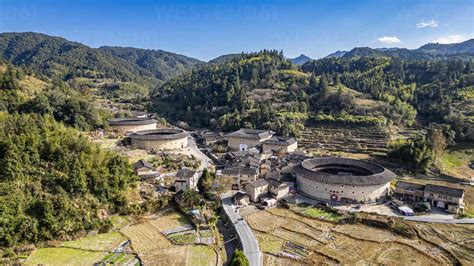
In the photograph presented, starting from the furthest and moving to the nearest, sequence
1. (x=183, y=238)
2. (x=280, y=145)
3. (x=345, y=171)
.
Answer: (x=280, y=145) < (x=345, y=171) < (x=183, y=238)

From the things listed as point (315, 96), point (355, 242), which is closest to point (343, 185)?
point (355, 242)

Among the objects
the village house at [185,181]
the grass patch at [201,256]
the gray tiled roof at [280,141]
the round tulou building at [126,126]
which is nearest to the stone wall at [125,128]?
the round tulou building at [126,126]

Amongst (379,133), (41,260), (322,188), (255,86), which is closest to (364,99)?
(379,133)

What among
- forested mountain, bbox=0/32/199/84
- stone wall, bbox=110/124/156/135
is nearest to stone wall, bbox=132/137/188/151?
stone wall, bbox=110/124/156/135

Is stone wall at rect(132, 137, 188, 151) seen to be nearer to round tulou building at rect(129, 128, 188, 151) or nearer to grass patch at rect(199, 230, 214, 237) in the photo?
round tulou building at rect(129, 128, 188, 151)

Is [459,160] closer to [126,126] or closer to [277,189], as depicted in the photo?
[277,189]

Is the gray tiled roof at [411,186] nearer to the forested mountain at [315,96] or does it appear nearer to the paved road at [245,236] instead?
the paved road at [245,236]

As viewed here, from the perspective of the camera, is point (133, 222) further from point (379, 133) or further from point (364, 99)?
point (364, 99)

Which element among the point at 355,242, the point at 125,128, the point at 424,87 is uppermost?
the point at 424,87
